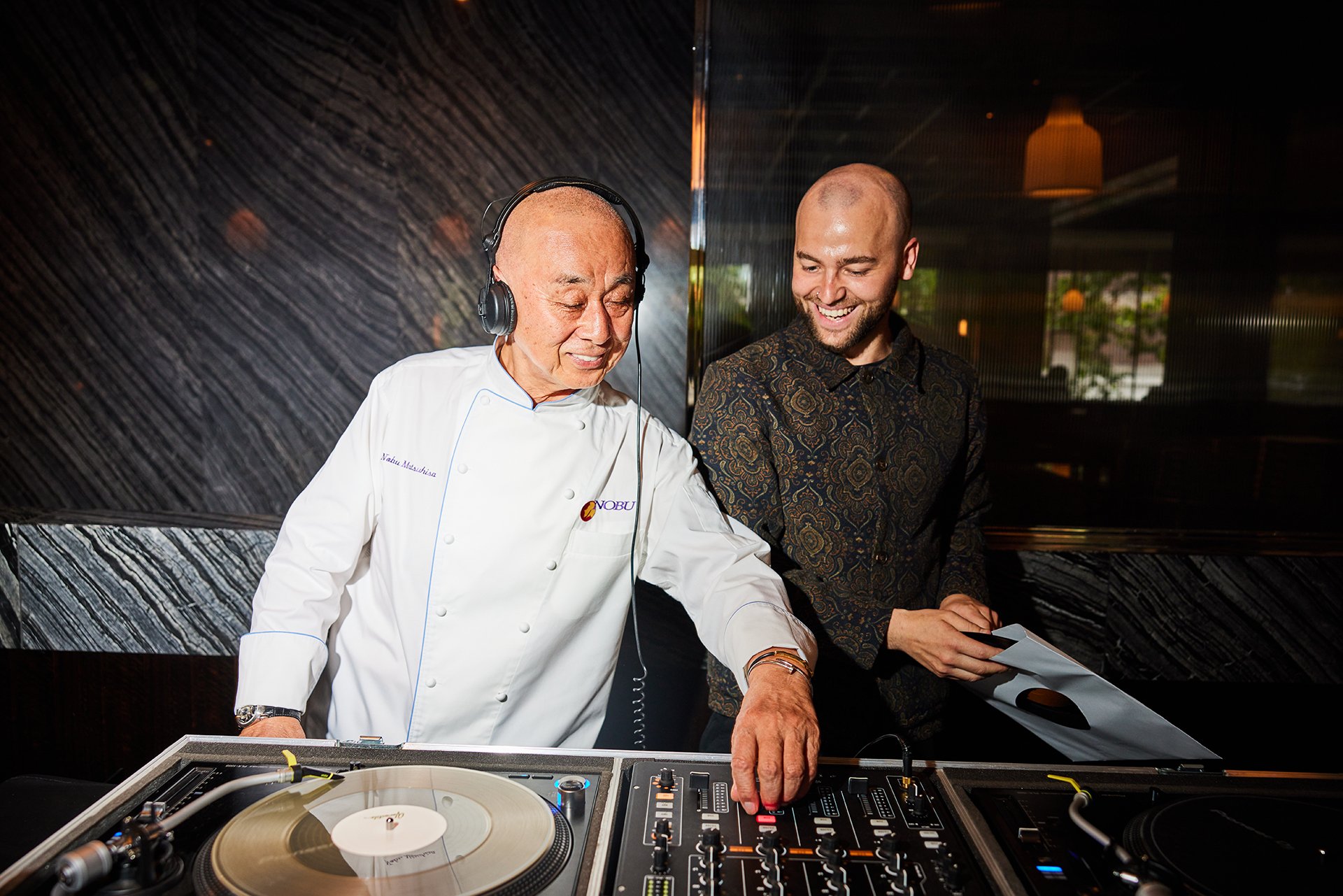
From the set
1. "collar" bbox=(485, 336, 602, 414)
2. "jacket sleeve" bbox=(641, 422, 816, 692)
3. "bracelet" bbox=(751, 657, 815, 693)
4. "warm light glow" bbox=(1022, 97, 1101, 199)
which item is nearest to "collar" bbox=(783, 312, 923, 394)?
"jacket sleeve" bbox=(641, 422, 816, 692)

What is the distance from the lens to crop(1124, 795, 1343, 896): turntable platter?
833 mm

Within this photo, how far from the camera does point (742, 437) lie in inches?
66.5

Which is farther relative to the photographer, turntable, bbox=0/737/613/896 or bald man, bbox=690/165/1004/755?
bald man, bbox=690/165/1004/755

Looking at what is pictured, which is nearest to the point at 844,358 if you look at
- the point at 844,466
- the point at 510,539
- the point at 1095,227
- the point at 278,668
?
the point at 844,466

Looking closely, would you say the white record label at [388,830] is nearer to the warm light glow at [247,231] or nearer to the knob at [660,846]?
the knob at [660,846]

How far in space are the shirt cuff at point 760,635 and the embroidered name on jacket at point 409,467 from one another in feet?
2.06

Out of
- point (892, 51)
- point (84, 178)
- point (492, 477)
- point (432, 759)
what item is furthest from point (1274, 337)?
point (84, 178)

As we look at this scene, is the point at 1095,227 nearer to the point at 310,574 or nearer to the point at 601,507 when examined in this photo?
the point at 601,507

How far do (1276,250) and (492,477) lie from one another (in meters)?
2.60

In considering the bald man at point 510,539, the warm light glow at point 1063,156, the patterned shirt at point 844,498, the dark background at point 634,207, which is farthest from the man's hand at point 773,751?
the warm light glow at point 1063,156

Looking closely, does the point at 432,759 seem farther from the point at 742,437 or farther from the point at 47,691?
the point at 47,691

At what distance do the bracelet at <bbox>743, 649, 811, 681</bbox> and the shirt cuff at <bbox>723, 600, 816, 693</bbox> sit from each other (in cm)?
1

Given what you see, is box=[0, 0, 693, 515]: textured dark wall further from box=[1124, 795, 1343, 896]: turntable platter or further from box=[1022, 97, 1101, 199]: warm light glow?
box=[1124, 795, 1343, 896]: turntable platter

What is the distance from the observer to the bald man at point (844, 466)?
1.67 m
